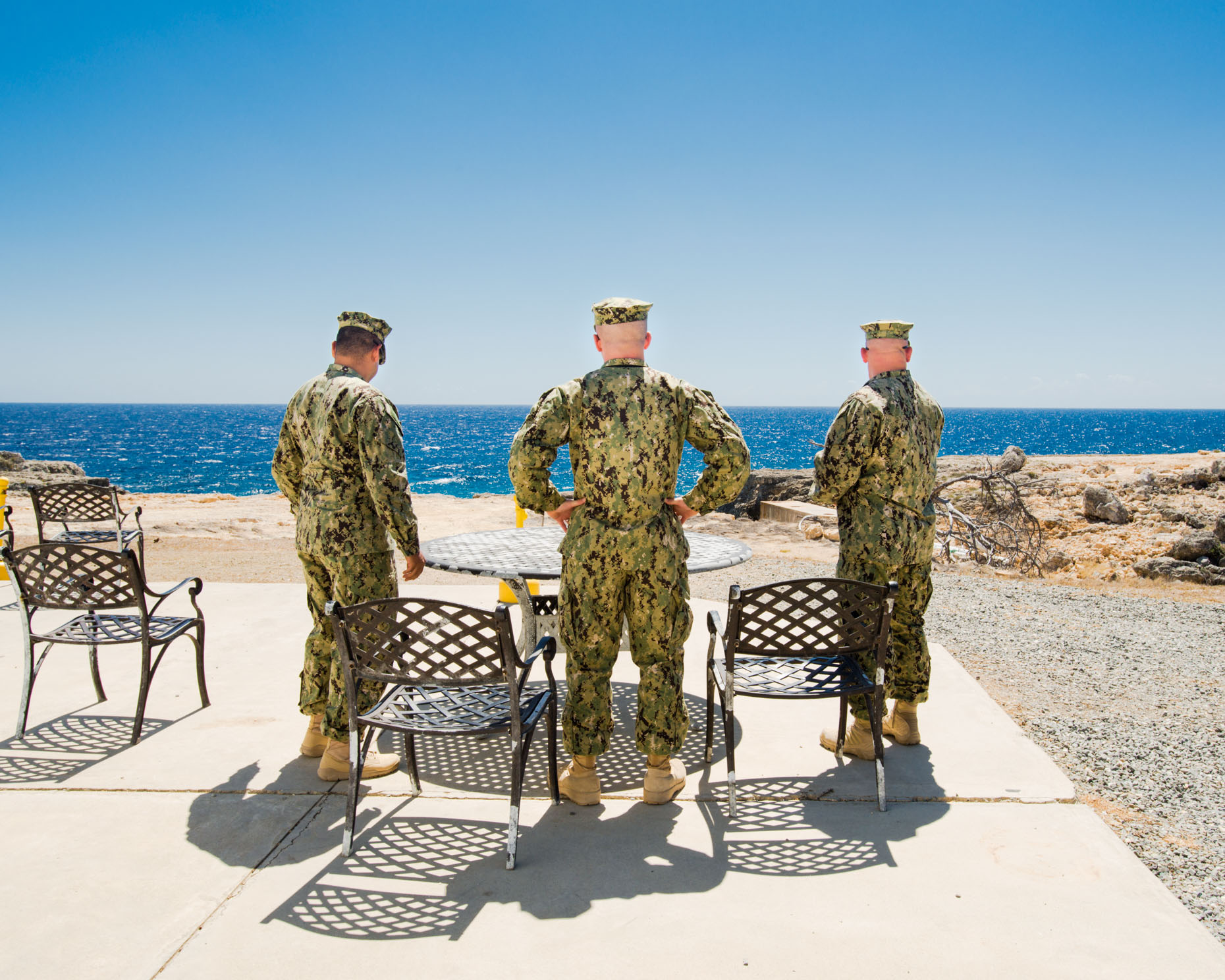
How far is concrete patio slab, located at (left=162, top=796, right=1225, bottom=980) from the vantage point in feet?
7.75

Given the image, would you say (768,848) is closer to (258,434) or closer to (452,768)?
(452,768)

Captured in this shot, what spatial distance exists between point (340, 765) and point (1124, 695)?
184 inches

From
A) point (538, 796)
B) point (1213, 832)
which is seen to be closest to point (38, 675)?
point (538, 796)

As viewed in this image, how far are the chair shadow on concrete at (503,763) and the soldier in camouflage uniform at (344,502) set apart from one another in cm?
25


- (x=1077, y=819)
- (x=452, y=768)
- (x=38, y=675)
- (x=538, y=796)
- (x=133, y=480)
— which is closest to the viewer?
(x=1077, y=819)

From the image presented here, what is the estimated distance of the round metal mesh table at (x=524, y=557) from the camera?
3.82m

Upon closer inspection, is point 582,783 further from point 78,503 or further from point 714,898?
point 78,503

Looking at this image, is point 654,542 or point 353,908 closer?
point 353,908

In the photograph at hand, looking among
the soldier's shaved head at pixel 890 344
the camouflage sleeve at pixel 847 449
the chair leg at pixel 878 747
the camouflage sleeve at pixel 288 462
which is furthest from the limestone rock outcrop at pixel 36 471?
the chair leg at pixel 878 747

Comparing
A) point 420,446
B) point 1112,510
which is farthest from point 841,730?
point 420,446

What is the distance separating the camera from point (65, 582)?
3.83m

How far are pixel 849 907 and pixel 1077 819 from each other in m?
1.25

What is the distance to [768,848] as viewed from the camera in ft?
9.88

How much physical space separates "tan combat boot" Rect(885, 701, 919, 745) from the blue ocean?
118 ft
